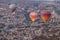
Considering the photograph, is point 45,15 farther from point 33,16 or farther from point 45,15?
point 33,16

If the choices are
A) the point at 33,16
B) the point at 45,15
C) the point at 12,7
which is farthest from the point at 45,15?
the point at 12,7

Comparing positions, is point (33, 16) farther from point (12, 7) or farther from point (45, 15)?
point (12, 7)

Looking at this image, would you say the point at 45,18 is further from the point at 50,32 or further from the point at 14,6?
the point at 14,6

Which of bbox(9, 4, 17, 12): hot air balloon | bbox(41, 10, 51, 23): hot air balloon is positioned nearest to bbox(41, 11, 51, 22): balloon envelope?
bbox(41, 10, 51, 23): hot air balloon

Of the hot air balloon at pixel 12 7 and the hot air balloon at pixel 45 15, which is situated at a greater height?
the hot air balloon at pixel 12 7

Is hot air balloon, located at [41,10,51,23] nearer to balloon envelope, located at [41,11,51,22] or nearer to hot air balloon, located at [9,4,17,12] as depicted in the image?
balloon envelope, located at [41,11,51,22]

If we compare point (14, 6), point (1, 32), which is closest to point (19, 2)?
point (14, 6)

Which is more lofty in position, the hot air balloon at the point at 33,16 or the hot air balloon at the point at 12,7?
the hot air balloon at the point at 12,7

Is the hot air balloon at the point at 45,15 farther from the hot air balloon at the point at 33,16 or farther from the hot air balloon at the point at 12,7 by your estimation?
the hot air balloon at the point at 12,7

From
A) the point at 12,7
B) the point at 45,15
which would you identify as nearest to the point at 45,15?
the point at 45,15

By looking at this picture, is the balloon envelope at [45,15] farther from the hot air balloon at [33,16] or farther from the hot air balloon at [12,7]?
the hot air balloon at [12,7]

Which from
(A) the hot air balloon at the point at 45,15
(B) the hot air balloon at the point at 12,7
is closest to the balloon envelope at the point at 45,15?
(A) the hot air balloon at the point at 45,15

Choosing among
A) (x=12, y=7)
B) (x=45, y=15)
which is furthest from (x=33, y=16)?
(x=12, y=7)
